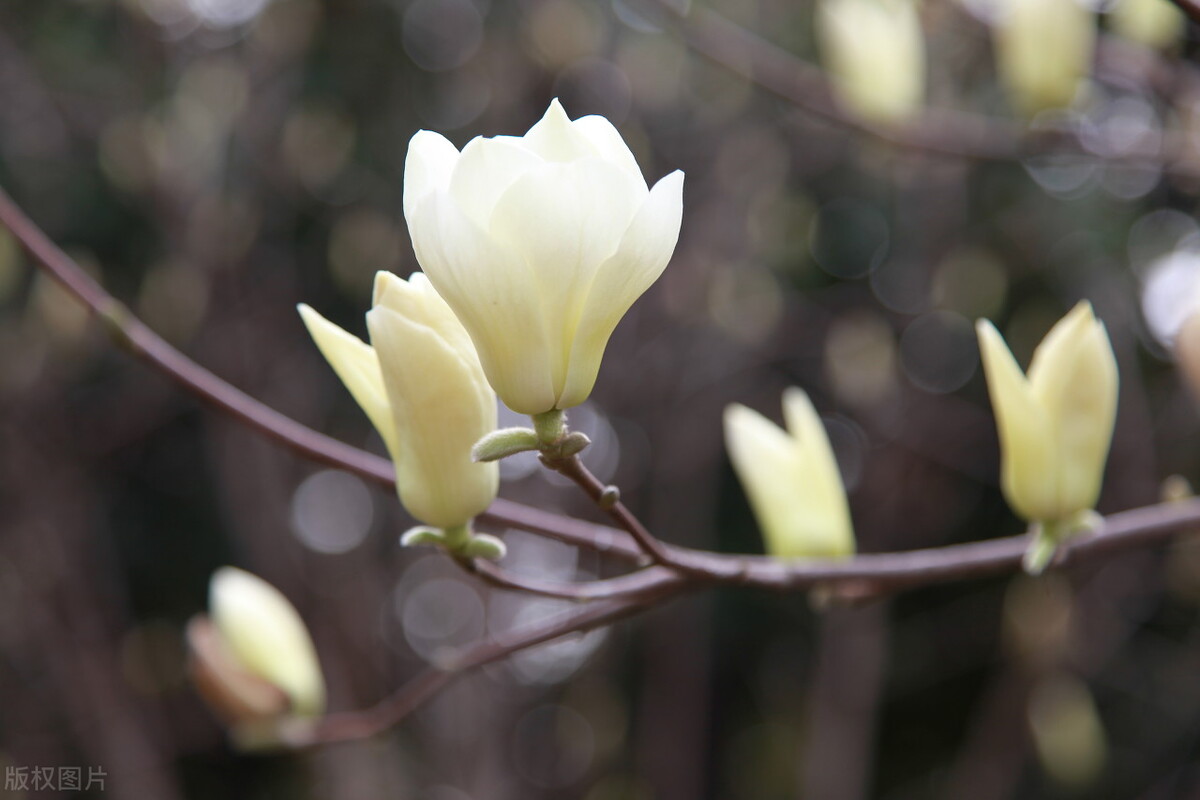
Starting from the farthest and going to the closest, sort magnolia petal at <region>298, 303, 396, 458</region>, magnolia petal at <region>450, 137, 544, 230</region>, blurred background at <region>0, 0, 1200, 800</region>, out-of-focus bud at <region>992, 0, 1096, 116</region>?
blurred background at <region>0, 0, 1200, 800</region> → out-of-focus bud at <region>992, 0, 1096, 116</region> → magnolia petal at <region>298, 303, 396, 458</region> → magnolia petal at <region>450, 137, 544, 230</region>

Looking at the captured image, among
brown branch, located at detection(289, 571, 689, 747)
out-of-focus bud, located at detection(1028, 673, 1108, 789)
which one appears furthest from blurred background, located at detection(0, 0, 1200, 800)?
brown branch, located at detection(289, 571, 689, 747)

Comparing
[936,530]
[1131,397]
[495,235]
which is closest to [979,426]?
[936,530]

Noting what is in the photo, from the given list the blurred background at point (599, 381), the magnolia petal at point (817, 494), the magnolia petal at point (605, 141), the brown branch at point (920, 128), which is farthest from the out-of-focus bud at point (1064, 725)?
the magnolia petal at point (605, 141)

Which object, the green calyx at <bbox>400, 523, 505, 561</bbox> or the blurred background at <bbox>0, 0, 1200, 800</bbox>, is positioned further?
the blurred background at <bbox>0, 0, 1200, 800</bbox>

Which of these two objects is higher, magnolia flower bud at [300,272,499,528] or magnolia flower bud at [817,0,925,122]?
magnolia flower bud at [817,0,925,122]

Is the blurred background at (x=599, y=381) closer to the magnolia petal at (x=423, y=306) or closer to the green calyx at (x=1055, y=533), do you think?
the green calyx at (x=1055, y=533)

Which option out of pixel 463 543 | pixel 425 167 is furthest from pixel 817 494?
pixel 425 167

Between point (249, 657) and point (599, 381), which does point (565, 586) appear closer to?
point (249, 657)

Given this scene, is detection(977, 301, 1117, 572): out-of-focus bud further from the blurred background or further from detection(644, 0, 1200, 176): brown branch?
the blurred background
